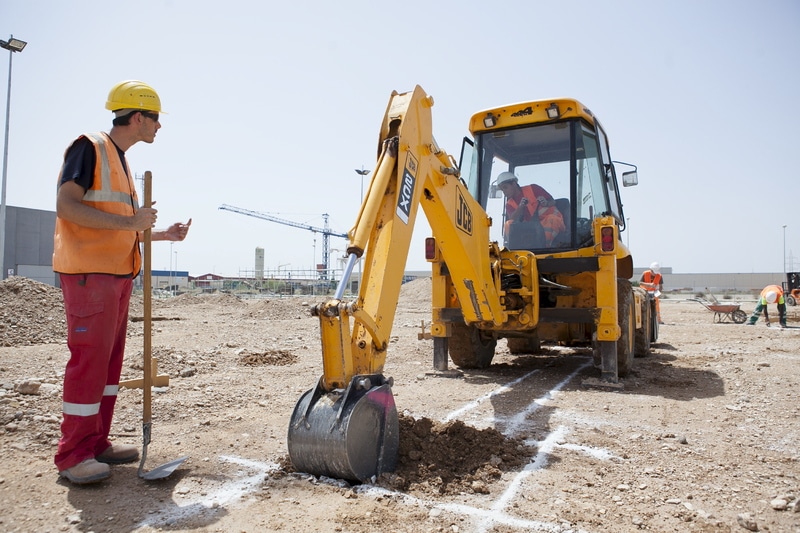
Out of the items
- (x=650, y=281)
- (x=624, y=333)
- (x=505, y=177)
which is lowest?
(x=624, y=333)

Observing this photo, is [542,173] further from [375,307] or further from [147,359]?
[147,359]

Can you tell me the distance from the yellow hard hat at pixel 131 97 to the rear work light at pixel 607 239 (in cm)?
468

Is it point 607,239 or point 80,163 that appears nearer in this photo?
point 80,163

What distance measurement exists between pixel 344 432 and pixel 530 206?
467 cm

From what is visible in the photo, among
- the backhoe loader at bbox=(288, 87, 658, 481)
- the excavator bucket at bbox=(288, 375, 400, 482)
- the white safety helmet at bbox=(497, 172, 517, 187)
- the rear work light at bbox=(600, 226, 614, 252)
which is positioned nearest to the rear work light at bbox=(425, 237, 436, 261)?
the backhoe loader at bbox=(288, 87, 658, 481)

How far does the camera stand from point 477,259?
18.8ft

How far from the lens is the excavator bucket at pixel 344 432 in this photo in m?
2.88

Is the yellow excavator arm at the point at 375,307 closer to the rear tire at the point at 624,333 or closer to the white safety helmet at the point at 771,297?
the rear tire at the point at 624,333

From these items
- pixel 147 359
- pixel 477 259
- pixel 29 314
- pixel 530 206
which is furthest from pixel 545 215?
pixel 29 314

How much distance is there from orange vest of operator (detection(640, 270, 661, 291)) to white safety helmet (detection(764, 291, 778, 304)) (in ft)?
13.2

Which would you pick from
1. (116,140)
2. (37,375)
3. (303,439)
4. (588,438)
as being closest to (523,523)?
(303,439)

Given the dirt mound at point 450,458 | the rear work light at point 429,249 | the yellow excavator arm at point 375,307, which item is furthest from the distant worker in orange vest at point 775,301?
the dirt mound at point 450,458

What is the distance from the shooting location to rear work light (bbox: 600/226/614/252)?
6.07m

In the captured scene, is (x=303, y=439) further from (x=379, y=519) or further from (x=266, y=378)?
(x=266, y=378)
